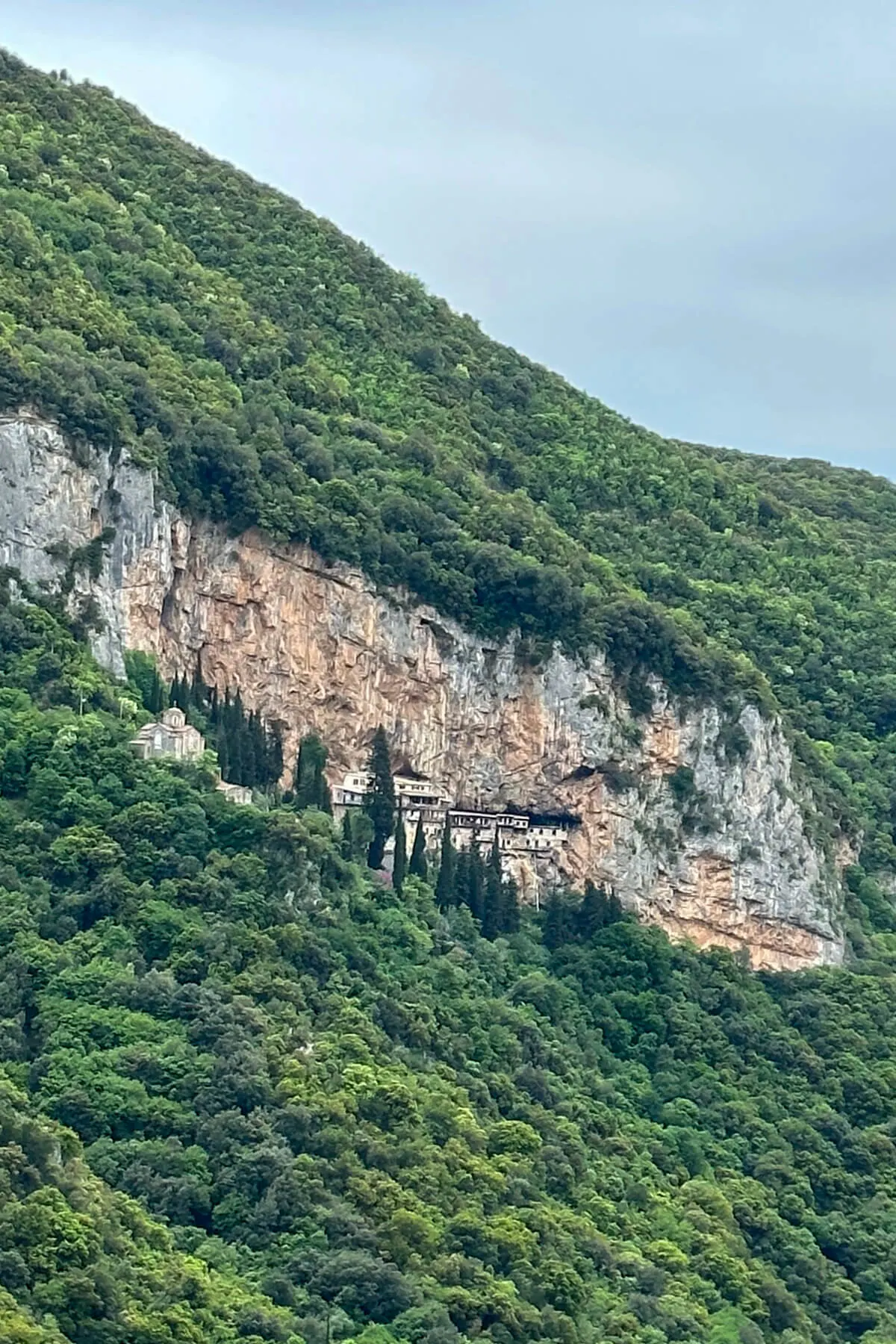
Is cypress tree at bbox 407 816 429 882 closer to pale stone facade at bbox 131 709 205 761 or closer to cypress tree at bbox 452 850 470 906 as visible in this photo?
cypress tree at bbox 452 850 470 906

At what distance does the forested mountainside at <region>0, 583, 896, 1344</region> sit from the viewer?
8438 cm

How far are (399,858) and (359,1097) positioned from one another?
530 inches

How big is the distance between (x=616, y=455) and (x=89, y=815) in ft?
125

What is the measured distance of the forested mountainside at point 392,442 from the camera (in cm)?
10825

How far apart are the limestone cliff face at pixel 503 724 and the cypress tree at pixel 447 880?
4032mm

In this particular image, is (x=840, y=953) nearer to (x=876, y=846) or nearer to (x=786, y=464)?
(x=876, y=846)

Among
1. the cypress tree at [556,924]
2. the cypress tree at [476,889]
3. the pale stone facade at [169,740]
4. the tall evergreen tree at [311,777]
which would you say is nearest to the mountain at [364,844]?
the cypress tree at [556,924]

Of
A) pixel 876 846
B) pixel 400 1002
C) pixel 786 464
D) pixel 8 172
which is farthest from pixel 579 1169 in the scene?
pixel 786 464

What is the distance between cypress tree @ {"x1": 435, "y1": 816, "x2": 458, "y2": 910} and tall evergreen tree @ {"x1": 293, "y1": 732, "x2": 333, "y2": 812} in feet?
10.5

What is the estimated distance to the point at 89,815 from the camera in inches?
3772

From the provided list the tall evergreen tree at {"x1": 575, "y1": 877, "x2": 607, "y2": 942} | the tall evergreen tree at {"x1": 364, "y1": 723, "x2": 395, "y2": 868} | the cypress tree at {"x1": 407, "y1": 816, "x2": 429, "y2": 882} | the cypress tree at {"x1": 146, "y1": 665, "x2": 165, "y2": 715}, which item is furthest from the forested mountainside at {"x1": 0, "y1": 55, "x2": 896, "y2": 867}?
the cypress tree at {"x1": 407, "y1": 816, "x2": 429, "y2": 882}

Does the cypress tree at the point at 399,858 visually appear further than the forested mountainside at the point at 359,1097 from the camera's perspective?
Yes

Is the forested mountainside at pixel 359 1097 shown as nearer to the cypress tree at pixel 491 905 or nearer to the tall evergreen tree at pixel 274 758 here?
the cypress tree at pixel 491 905

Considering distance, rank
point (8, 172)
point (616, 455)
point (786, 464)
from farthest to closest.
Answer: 1. point (786, 464)
2. point (616, 455)
3. point (8, 172)
